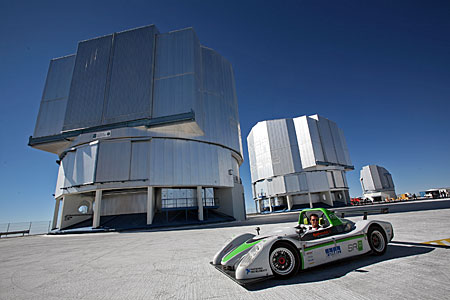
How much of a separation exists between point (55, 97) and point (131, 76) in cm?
1183

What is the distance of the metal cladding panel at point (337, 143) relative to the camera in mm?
49888

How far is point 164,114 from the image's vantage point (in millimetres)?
22859

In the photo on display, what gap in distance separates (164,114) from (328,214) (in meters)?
20.9

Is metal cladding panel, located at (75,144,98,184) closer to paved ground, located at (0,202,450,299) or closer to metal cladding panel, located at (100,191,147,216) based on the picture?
metal cladding panel, located at (100,191,147,216)

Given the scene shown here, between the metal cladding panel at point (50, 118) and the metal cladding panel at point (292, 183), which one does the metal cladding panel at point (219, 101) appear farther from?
the metal cladding panel at point (292, 183)

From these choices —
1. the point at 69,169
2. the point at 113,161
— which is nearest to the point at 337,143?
the point at 113,161

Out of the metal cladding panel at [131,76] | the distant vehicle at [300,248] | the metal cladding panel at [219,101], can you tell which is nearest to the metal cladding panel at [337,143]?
the metal cladding panel at [219,101]

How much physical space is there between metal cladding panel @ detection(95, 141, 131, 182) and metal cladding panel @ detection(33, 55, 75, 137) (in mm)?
9100

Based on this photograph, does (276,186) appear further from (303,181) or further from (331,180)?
(331,180)

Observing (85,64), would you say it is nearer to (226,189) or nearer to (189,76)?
(189,76)

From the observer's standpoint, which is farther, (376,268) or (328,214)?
(328,214)

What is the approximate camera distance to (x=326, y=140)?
48.3m

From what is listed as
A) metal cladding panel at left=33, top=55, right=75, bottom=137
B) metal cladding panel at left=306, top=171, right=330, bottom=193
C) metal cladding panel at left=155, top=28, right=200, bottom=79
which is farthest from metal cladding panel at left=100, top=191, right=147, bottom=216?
Result: metal cladding panel at left=306, top=171, right=330, bottom=193

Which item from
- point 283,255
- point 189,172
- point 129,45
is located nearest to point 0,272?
point 283,255
